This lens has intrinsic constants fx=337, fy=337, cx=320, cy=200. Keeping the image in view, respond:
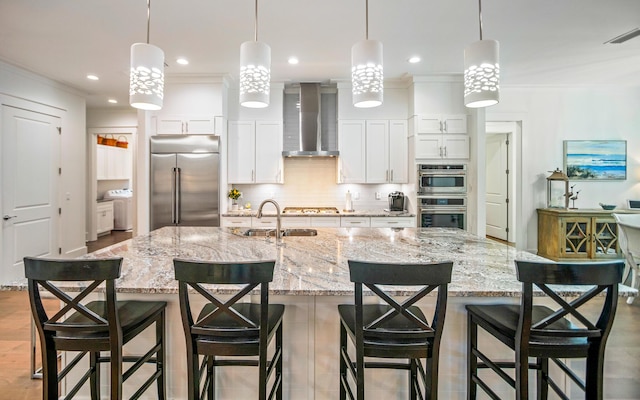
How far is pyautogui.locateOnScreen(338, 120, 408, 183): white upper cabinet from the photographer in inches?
192

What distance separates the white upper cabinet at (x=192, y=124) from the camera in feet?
15.2

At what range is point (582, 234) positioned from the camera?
16.8 ft

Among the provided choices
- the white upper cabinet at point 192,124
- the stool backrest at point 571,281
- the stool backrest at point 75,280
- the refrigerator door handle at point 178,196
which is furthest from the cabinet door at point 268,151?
the stool backrest at point 571,281

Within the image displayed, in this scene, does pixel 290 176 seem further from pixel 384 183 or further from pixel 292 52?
pixel 292 52

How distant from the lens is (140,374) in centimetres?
188

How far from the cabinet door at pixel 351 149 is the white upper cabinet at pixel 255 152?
34.8 inches

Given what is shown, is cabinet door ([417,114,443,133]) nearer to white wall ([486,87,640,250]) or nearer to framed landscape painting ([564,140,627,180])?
white wall ([486,87,640,250])

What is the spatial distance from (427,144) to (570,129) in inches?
110

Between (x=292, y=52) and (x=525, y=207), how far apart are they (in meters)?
4.45

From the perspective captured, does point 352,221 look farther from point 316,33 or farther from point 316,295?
point 316,295

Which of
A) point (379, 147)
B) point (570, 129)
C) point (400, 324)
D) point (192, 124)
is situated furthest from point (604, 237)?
point (192, 124)

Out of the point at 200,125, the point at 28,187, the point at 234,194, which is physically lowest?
the point at 234,194

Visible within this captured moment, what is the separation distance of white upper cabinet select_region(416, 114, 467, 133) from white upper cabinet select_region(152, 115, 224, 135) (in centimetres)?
279

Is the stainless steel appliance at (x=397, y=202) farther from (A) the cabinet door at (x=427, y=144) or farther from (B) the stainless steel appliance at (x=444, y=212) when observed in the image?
(A) the cabinet door at (x=427, y=144)
